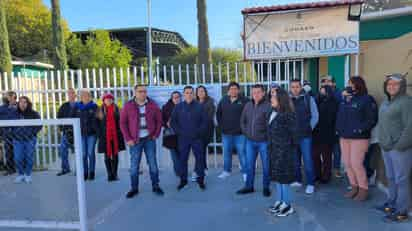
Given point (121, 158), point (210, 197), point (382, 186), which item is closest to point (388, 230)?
point (382, 186)

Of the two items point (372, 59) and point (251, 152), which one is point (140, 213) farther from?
point (372, 59)

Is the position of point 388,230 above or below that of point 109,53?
below

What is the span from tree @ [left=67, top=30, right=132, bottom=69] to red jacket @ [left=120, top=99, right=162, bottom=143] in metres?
21.1

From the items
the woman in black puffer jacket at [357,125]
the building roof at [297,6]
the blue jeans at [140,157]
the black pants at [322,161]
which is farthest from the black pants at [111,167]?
the woman in black puffer jacket at [357,125]

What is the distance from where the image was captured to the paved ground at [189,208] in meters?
3.72

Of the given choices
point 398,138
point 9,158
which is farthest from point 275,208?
point 9,158

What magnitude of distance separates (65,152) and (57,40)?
44.1 feet

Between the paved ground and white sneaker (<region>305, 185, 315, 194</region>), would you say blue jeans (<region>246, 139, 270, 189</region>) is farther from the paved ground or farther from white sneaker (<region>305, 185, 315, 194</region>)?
white sneaker (<region>305, 185, 315, 194</region>)

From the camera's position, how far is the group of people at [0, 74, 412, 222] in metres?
3.69

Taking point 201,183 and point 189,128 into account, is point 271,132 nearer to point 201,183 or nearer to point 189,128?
point 189,128

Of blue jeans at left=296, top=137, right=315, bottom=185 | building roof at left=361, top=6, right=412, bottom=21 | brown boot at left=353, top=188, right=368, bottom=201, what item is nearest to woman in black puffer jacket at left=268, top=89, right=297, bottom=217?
blue jeans at left=296, top=137, right=315, bottom=185

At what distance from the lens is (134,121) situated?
4754 mm

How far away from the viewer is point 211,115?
18.3ft

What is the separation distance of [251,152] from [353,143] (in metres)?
1.42
